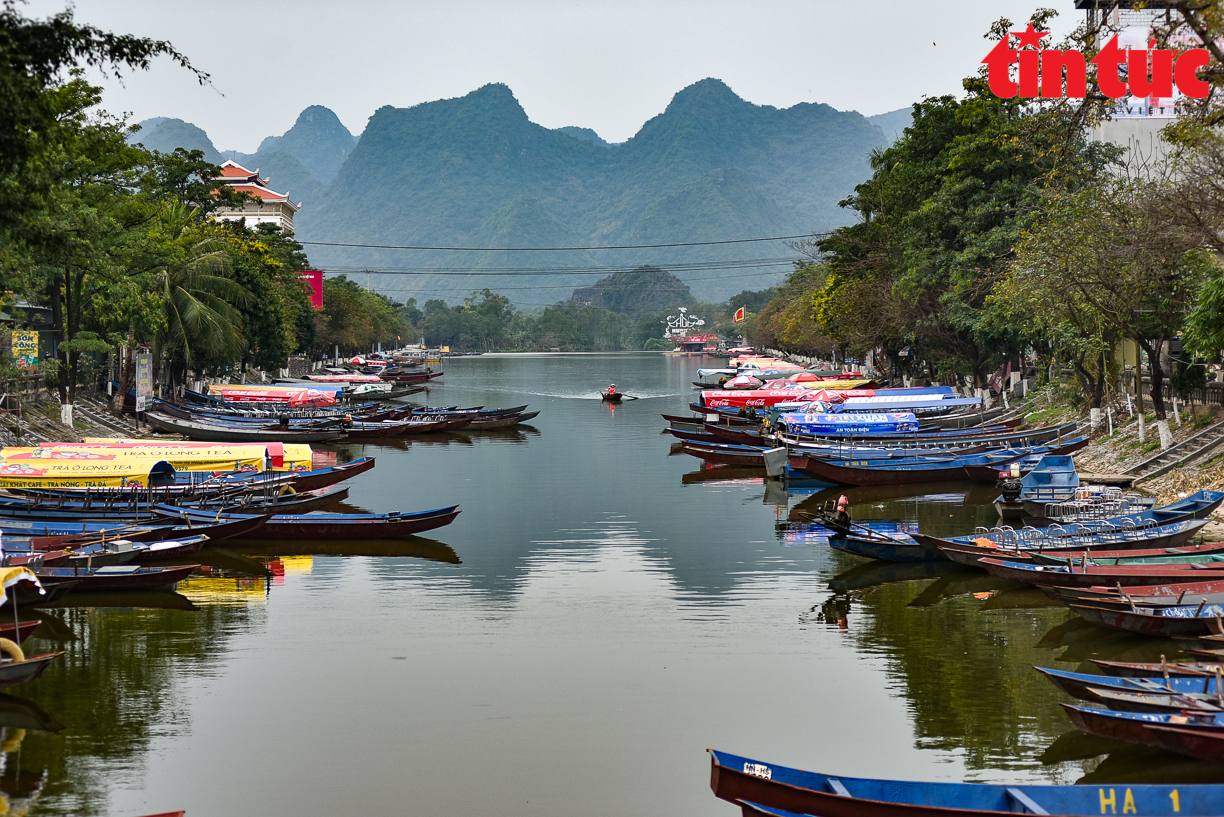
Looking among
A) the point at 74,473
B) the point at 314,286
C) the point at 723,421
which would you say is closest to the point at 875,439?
the point at 723,421

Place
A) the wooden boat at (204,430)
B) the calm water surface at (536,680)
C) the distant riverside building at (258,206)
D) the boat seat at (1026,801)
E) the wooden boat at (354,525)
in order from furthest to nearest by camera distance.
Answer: the distant riverside building at (258,206) → the wooden boat at (204,430) → the wooden boat at (354,525) → the calm water surface at (536,680) → the boat seat at (1026,801)

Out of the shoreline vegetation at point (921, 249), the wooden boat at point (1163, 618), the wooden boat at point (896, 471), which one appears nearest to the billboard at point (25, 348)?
the shoreline vegetation at point (921, 249)

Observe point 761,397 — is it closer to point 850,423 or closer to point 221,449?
point 850,423

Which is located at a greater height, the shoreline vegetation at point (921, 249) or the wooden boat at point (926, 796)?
the shoreline vegetation at point (921, 249)

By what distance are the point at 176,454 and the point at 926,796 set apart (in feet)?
105

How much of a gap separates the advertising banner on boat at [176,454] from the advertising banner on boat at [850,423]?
26.9 metres

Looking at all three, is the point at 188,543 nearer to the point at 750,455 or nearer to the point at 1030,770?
the point at 1030,770

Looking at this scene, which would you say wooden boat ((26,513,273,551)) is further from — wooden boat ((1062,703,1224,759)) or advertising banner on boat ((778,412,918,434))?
advertising banner on boat ((778,412,918,434))

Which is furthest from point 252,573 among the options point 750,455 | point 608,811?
point 750,455

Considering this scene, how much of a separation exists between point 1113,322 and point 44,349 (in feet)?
169

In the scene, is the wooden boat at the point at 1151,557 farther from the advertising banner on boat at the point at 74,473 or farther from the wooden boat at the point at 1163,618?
the advertising banner on boat at the point at 74,473

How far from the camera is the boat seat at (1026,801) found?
11.9 metres

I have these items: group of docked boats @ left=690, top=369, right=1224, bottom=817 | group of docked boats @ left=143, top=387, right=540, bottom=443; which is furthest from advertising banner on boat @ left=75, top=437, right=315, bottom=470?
group of docked boats @ left=143, top=387, right=540, bottom=443

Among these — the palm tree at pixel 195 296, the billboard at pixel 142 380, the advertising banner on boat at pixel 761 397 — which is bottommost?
the advertising banner on boat at pixel 761 397
